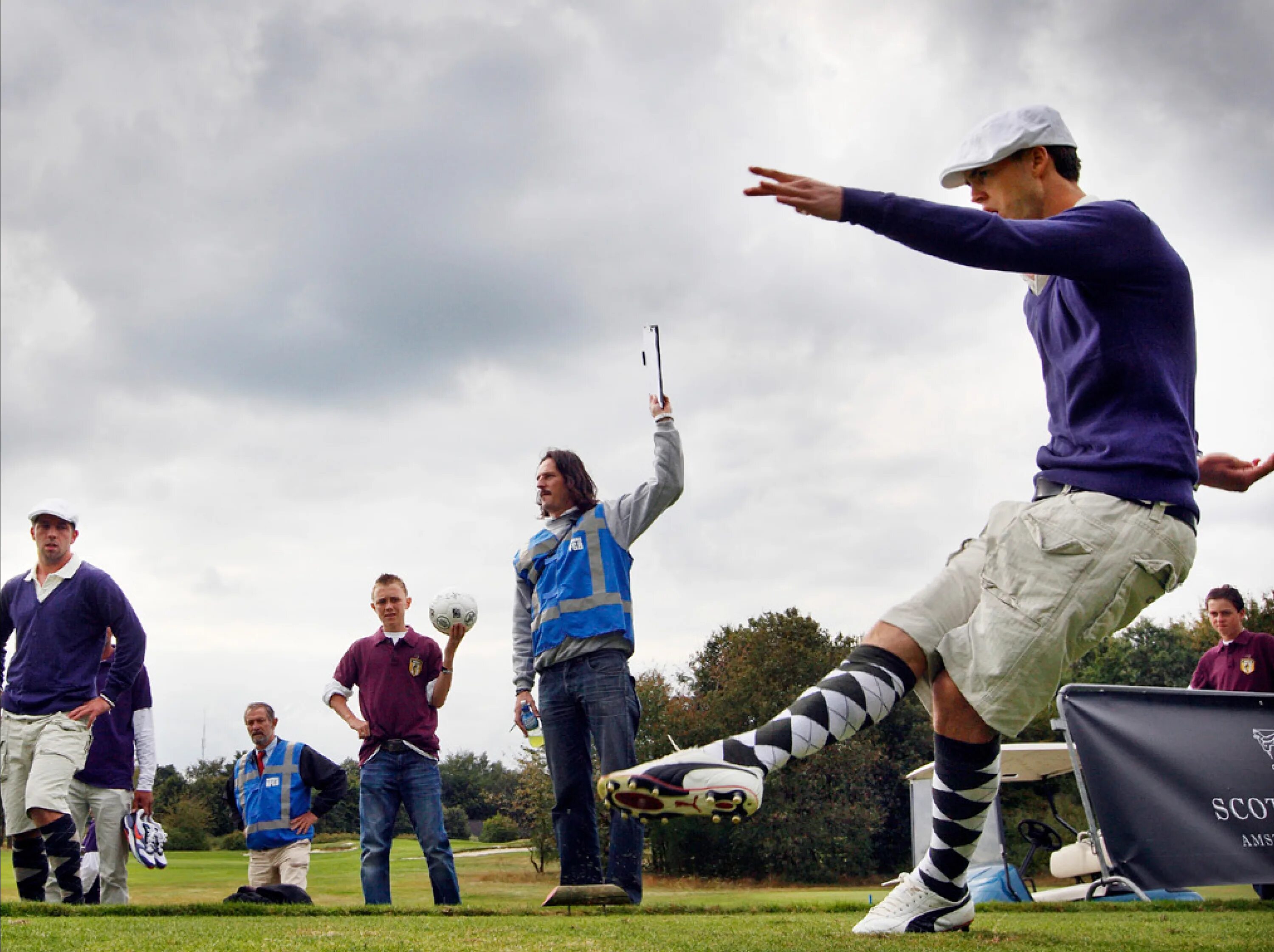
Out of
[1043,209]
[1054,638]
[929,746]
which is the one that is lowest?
[929,746]

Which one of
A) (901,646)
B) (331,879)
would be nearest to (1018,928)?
(901,646)

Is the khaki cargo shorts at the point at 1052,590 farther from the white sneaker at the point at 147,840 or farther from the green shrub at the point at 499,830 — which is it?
the green shrub at the point at 499,830

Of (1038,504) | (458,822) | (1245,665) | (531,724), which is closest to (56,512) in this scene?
(531,724)

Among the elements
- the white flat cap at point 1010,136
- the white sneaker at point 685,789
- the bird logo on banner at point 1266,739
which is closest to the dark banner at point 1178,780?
the bird logo on banner at point 1266,739

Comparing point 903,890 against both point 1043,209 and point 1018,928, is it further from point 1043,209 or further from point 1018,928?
point 1043,209

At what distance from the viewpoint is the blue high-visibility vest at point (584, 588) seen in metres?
5.45

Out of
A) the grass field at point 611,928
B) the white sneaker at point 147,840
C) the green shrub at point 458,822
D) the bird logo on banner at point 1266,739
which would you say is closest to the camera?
Answer: the grass field at point 611,928

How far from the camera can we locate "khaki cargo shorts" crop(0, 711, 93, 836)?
618 cm

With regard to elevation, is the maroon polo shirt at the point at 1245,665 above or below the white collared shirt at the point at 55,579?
below

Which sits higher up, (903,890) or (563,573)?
(563,573)

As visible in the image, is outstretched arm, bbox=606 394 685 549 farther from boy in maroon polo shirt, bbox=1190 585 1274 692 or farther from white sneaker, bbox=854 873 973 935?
boy in maroon polo shirt, bbox=1190 585 1274 692

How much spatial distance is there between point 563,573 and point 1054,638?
3.21 metres

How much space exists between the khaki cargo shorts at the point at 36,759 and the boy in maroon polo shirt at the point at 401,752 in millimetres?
1647

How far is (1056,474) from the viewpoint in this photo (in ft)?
9.80
